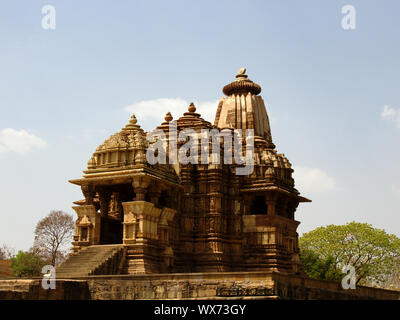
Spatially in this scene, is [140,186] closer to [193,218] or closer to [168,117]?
[193,218]

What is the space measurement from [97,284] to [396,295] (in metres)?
14.6

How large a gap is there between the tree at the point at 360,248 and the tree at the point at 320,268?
1278 mm

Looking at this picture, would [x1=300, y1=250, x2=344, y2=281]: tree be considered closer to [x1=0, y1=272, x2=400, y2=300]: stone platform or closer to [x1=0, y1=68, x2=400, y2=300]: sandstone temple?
[x1=0, y1=68, x2=400, y2=300]: sandstone temple

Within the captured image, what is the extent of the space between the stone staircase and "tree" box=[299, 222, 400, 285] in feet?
75.7

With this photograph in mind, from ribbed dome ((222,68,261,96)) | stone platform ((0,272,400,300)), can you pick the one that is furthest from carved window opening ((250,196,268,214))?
stone platform ((0,272,400,300))

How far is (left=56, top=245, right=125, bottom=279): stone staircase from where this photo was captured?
19547mm

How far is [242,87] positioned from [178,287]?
46.1 feet

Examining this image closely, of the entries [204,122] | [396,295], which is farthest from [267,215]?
[396,295]

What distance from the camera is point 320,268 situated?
38.3 meters

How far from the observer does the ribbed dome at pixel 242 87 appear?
2897 centimetres

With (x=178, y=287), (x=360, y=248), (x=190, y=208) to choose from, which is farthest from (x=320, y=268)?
(x=178, y=287)

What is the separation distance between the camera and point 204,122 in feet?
88.0

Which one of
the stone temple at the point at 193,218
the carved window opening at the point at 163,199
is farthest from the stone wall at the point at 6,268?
the carved window opening at the point at 163,199

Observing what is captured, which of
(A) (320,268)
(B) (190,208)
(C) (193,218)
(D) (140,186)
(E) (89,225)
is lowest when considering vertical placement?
(A) (320,268)
